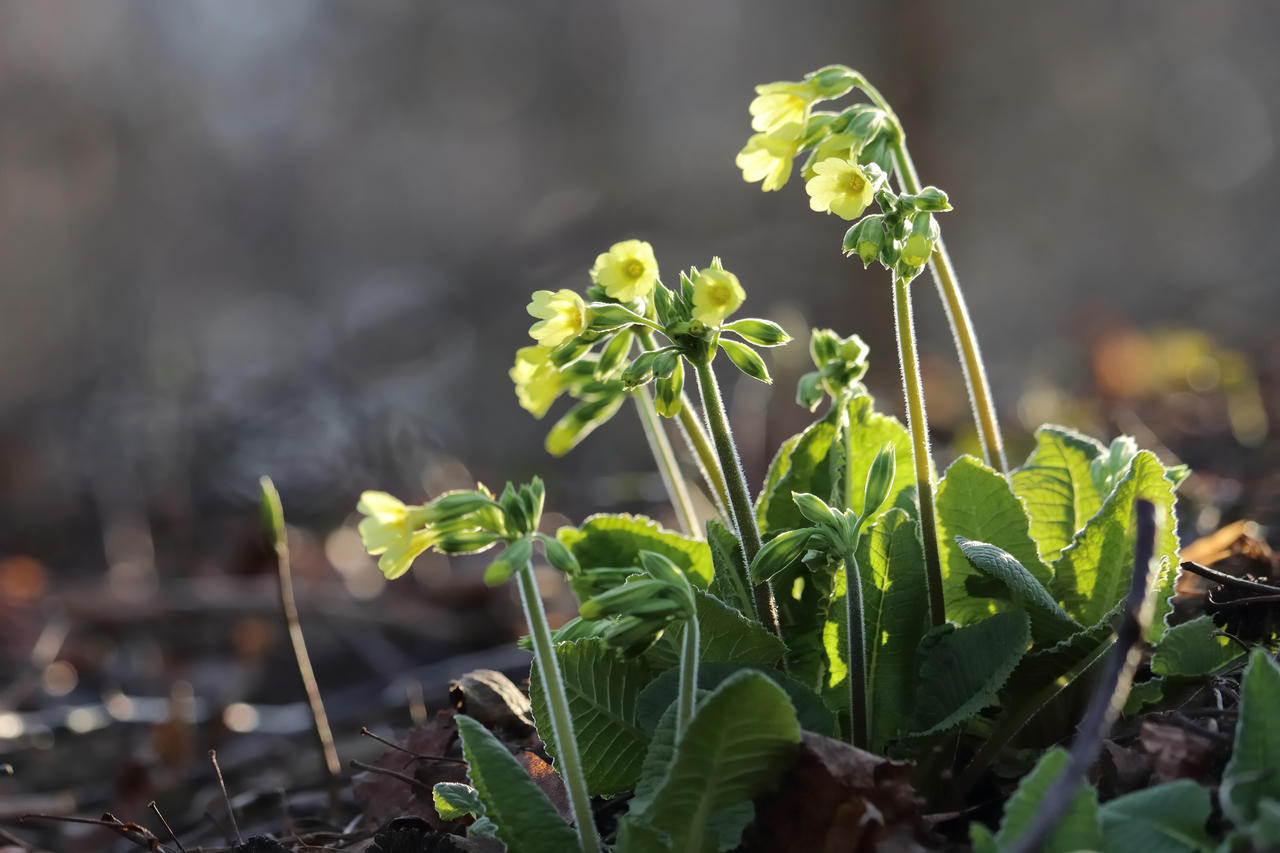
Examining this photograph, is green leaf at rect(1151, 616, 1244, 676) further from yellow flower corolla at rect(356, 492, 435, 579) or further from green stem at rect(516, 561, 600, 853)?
yellow flower corolla at rect(356, 492, 435, 579)

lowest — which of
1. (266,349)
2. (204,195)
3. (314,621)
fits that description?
(314,621)

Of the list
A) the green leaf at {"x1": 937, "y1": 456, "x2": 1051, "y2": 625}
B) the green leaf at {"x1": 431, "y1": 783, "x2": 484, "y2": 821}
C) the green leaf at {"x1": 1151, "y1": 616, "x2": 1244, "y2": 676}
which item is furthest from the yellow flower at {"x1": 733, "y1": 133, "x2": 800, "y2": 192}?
the green leaf at {"x1": 431, "y1": 783, "x2": 484, "y2": 821}

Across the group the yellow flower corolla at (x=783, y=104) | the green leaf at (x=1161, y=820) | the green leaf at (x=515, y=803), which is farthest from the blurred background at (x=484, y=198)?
the green leaf at (x=1161, y=820)

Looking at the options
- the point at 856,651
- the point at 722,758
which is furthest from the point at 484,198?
the point at 722,758

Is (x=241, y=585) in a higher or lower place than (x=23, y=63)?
lower

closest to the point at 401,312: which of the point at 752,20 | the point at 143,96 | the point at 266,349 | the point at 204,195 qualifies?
the point at 266,349

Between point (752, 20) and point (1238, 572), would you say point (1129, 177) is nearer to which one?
point (752, 20)

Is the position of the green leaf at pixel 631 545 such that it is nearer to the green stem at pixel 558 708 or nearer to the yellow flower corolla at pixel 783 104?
the green stem at pixel 558 708
